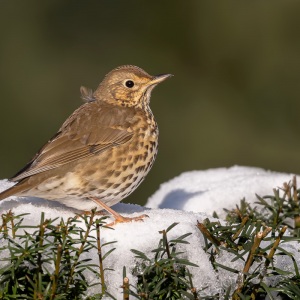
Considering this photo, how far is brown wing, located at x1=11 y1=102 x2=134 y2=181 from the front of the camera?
4504 millimetres

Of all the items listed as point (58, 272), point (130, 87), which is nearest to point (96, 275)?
point (58, 272)

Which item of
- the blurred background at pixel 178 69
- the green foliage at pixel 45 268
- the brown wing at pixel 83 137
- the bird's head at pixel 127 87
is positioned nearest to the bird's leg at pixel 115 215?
the brown wing at pixel 83 137

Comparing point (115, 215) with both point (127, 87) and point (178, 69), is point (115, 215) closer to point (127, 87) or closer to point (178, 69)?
point (127, 87)

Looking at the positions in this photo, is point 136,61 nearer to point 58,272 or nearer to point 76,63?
point 76,63

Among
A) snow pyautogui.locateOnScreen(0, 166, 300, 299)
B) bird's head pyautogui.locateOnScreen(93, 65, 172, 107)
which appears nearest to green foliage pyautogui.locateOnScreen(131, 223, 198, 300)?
snow pyautogui.locateOnScreen(0, 166, 300, 299)

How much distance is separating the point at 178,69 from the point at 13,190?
6871 mm

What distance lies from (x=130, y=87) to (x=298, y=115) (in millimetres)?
5622

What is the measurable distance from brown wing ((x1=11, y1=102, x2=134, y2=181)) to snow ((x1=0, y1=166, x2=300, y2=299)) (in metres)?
0.21

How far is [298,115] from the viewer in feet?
34.4

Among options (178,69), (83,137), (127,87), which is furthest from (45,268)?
(178,69)

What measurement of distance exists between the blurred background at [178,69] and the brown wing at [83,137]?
200 inches

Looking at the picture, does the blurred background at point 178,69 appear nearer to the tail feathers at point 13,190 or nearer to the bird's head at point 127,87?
the bird's head at point 127,87

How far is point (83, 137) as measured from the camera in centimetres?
469

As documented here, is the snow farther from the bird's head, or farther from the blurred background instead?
the blurred background
